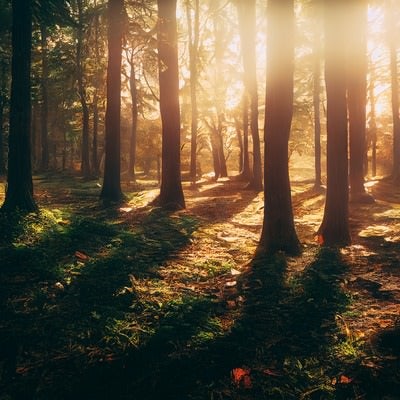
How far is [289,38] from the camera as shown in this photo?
7.83 meters

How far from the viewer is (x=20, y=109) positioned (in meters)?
9.32

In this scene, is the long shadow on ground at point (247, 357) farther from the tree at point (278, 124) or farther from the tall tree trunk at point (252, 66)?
the tall tree trunk at point (252, 66)

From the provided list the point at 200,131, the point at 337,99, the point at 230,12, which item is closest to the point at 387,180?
the point at 230,12

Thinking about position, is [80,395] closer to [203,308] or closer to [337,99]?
[203,308]

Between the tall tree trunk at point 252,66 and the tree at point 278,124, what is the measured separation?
11258 millimetres

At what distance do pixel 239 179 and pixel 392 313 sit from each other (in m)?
22.5

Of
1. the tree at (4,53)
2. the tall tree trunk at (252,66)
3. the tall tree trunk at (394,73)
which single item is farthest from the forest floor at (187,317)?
the tree at (4,53)

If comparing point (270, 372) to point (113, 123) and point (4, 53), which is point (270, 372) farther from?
point (4, 53)

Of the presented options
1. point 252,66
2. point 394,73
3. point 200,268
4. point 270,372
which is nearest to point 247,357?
point 270,372

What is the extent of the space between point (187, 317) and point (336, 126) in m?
5.58

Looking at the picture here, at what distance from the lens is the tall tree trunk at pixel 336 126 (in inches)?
330

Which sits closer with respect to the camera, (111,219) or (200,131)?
(111,219)

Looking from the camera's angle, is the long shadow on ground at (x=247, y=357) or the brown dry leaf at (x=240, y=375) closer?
the long shadow on ground at (x=247, y=357)

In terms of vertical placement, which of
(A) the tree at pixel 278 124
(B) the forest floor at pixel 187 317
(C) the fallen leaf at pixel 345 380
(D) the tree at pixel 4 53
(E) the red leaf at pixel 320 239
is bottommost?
(C) the fallen leaf at pixel 345 380
